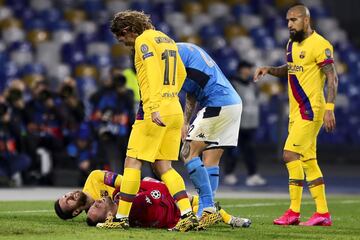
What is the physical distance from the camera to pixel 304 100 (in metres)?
11.9

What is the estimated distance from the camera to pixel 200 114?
11242 millimetres

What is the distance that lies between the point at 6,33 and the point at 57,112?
Result: 20.0 feet

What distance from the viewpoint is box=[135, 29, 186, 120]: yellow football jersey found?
10.1 m

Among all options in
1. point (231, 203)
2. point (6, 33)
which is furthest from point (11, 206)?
point (6, 33)

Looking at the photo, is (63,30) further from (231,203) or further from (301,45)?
(301,45)

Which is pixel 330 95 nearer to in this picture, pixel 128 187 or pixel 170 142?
pixel 170 142

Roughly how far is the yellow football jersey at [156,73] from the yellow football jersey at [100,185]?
111 cm

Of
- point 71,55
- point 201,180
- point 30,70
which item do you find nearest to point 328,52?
point 201,180

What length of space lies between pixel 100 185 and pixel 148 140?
1.26 meters

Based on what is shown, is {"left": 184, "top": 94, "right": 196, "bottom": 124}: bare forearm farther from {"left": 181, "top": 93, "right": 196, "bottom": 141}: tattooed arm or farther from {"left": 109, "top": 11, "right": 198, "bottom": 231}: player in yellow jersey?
{"left": 109, "top": 11, "right": 198, "bottom": 231}: player in yellow jersey

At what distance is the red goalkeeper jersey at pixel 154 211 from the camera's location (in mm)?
10867

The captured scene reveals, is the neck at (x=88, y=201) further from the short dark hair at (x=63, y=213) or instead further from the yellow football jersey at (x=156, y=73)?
the yellow football jersey at (x=156, y=73)

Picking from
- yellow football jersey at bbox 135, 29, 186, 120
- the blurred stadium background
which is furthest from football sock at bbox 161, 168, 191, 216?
the blurred stadium background

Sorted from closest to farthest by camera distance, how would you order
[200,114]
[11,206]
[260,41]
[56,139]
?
[200,114], [11,206], [56,139], [260,41]
